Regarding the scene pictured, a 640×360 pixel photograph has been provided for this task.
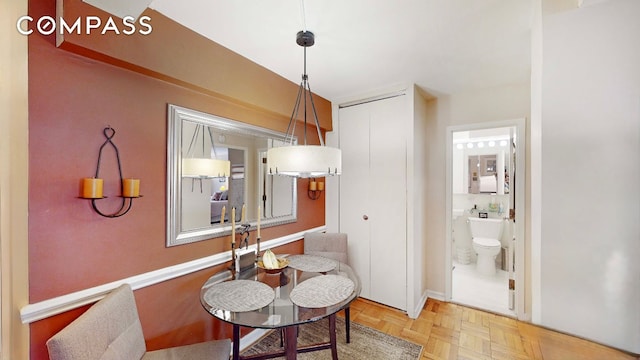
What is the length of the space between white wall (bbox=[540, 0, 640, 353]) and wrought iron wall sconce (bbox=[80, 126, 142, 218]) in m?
1.65

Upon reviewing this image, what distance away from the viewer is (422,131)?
2732 millimetres

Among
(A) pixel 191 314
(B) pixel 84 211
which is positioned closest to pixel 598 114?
(B) pixel 84 211

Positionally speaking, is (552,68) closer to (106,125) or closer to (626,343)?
(626,343)

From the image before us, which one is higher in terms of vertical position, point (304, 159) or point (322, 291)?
point (304, 159)

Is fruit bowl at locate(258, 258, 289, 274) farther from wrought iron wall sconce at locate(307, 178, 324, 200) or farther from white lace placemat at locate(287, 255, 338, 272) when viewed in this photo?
wrought iron wall sconce at locate(307, 178, 324, 200)

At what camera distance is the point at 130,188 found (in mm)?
1324

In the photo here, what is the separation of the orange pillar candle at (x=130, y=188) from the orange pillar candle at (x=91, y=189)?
0.12 meters

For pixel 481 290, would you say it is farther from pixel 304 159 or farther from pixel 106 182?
pixel 106 182

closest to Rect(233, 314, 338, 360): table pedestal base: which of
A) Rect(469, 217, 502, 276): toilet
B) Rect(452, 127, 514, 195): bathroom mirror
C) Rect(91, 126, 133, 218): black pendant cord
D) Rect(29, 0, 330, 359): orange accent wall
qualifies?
Rect(29, 0, 330, 359): orange accent wall

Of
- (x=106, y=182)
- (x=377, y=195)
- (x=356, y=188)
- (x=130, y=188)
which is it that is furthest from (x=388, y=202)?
(x=106, y=182)

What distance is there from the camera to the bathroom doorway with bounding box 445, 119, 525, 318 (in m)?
2.42

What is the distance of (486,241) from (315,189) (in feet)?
8.45

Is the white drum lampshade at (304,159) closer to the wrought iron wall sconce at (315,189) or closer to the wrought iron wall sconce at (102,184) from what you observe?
the wrought iron wall sconce at (102,184)

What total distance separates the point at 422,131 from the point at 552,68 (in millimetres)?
2528
